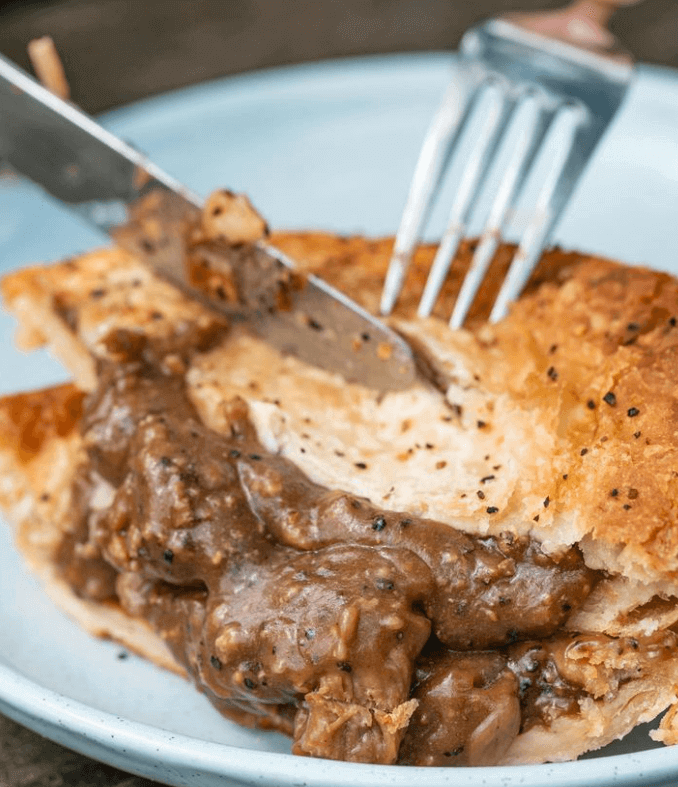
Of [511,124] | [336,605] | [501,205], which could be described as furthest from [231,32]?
[336,605]

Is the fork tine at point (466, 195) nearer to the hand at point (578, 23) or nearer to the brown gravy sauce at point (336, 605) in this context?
the hand at point (578, 23)

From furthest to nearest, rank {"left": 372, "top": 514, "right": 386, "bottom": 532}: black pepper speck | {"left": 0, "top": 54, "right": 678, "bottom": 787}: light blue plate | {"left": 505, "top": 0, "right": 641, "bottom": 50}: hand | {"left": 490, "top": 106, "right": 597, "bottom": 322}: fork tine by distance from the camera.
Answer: {"left": 505, "top": 0, "right": 641, "bottom": 50}: hand
{"left": 490, "top": 106, "right": 597, "bottom": 322}: fork tine
{"left": 0, "top": 54, "right": 678, "bottom": 787}: light blue plate
{"left": 372, "top": 514, "right": 386, "bottom": 532}: black pepper speck

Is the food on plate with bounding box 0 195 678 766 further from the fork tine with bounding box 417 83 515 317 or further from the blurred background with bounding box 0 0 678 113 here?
the blurred background with bounding box 0 0 678 113

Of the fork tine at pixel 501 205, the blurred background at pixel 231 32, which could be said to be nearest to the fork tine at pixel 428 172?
the fork tine at pixel 501 205

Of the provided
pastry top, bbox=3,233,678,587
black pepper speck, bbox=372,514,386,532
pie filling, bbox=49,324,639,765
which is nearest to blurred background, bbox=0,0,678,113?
pastry top, bbox=3,233,678,587

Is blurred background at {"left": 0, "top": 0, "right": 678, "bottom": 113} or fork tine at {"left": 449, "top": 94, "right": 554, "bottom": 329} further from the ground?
fork tine at {"left": 449, "top": 94, "right": 554, "bottom": 329}

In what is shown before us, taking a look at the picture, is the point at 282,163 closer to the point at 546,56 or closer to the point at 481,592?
the point at 546,56

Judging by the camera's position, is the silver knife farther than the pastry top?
Yes
